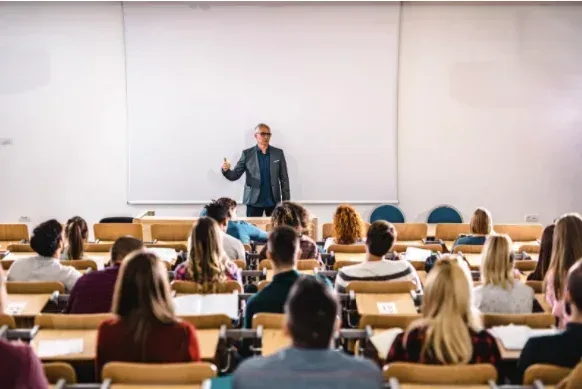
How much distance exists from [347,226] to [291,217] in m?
0.51

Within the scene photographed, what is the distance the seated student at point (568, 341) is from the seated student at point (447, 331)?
18 cm

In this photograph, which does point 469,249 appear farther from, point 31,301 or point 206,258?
point 31,301

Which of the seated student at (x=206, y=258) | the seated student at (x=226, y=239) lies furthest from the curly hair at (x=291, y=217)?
the seated student at (x=206, y=258)

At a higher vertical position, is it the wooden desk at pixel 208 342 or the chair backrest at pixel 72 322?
the chair backrest at pixel 72 322

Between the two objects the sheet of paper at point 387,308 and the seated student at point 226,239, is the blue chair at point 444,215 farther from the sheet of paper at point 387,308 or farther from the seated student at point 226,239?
the sheet of paper at point 387,308

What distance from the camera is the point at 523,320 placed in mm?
4254

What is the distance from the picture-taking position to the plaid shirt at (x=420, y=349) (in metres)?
3.61

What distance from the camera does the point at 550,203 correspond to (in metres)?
10.5

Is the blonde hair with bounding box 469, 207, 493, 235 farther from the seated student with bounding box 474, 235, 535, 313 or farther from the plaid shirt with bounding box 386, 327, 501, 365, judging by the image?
the plaid shirt with bounding box 386, 327, 501, 365

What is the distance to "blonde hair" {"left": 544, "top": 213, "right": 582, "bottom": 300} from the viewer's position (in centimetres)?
511

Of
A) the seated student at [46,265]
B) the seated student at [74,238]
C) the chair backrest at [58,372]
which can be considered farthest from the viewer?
the seated student at [74,238]

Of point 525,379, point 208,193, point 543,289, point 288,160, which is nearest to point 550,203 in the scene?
point 288,160

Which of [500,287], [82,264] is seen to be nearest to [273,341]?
[500,287]

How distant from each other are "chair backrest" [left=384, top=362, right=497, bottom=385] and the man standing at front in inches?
246
